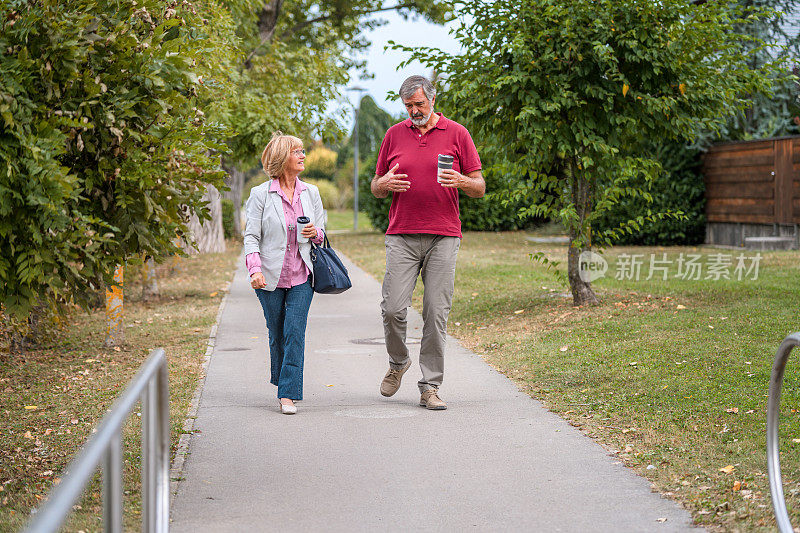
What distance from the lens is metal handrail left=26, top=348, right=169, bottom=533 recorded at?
5.83 ft

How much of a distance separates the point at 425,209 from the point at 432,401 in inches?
49.7

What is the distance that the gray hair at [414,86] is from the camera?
20.2 ft

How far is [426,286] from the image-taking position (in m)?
6.39

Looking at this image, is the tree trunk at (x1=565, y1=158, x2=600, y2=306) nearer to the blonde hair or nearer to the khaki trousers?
the khaki trousers

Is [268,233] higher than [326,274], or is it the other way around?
[268,233]

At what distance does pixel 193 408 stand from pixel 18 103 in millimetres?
2568

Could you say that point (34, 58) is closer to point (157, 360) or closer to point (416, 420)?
point (157, 360)

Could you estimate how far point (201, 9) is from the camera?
36.4ft

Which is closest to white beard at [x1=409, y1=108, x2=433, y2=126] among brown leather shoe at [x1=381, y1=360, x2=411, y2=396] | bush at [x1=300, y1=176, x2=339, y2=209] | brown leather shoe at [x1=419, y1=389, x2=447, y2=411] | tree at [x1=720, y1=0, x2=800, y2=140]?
brown leather shoe at [x1=381, y1=360, x2=411, y2=396]

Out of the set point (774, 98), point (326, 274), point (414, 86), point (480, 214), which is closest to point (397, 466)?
point (326, 274)

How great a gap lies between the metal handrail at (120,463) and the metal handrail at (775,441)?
2.29m

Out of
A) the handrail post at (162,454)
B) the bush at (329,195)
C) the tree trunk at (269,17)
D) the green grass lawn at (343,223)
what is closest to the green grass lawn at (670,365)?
the handrail post at (162,454)

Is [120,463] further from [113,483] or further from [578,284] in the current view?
[578,284]

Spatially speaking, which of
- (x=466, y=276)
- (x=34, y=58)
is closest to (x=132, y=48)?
(x=34, y=58)
